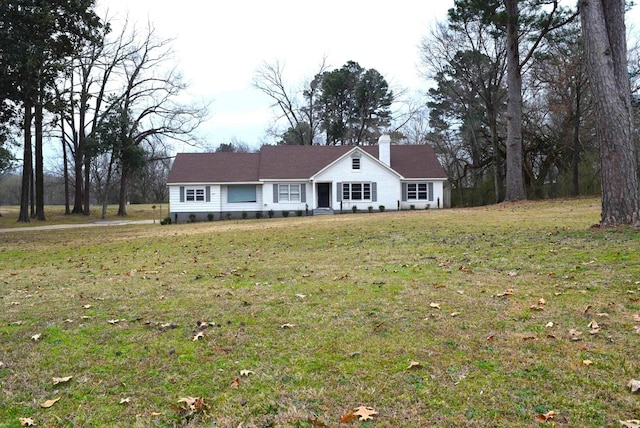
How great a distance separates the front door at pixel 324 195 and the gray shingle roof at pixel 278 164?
51.5 inches

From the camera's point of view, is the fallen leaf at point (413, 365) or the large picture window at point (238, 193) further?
the large picture window at point (238, 193)

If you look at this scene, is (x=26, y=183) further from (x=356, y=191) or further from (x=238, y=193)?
(x=356, y=191)

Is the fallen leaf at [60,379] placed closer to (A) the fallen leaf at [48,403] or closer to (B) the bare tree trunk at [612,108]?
(A) the fallen leaf at [48,403]

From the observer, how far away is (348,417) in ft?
9.78

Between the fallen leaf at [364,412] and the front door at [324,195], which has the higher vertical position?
the front door at [324,195]

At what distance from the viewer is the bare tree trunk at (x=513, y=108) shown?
26.8 metres

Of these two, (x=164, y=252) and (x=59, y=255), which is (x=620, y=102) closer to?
(x=164, y=252)

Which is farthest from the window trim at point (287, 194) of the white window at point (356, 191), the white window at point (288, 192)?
the white window at point (356, 191)

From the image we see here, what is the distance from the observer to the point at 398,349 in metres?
4.09


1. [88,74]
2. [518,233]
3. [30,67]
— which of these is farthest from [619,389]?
[88,74]

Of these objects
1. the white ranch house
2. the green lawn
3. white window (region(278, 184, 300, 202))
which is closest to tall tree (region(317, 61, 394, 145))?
the white ranch house

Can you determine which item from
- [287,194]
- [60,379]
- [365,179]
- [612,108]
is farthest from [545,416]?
[287,194]

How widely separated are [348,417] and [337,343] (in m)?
1.35

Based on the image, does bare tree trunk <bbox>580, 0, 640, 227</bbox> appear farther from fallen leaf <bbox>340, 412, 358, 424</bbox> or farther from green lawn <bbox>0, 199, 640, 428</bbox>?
fallen leaf <bbox>340, 412, 358, 424</bbox>
